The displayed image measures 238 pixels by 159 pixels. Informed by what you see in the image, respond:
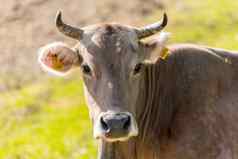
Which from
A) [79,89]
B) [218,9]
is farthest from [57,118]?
[218,9]

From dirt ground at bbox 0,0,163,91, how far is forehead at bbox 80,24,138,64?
23926 mm


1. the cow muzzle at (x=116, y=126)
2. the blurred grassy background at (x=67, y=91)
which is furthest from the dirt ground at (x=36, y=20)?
the cow muzzle at (x=116, y=126)

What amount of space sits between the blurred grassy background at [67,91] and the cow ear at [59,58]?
379 inches

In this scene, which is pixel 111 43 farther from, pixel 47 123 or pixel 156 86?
pixel 47 123

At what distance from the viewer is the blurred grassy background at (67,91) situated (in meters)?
29.3

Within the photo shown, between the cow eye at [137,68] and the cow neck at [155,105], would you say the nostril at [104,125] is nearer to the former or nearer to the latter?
the cow eye at [137,68]

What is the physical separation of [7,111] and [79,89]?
112 inches

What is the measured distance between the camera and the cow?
606 inches

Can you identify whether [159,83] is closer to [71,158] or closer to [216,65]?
[216,65]

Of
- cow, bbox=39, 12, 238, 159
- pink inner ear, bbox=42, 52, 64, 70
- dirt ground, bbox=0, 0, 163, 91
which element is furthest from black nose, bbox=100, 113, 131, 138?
dirt ground, bbox=0, 0, 163, 91

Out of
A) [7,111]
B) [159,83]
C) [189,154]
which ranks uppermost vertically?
[159,83]

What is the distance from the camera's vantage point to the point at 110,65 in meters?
15.2

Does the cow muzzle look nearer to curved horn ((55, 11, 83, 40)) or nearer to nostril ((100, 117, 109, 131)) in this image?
nostril ((100, 117, 109, 131))

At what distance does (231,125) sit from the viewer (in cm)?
1605
